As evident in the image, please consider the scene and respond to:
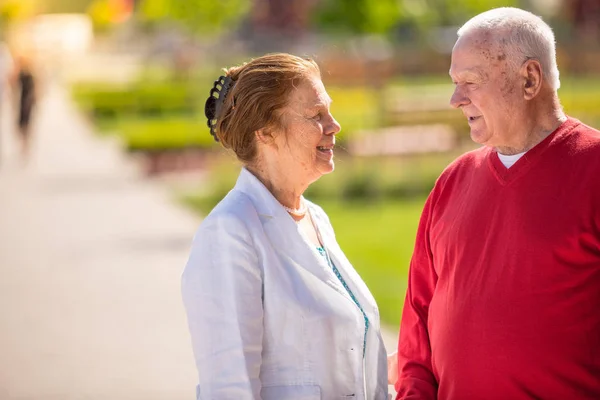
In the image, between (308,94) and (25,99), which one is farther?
(25,99)

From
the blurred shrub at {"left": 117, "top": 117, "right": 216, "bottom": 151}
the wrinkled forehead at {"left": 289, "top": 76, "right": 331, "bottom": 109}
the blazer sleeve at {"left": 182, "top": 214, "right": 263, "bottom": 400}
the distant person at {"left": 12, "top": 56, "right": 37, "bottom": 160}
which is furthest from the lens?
the distant person at {"left": 12, "top": 56, "right": 37, "bottom": 160}

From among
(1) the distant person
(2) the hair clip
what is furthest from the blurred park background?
(1) the distant person

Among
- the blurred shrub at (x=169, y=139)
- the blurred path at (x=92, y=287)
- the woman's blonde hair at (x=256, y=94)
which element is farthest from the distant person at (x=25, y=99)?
the woman's blonde hair at (x=256, y=94)

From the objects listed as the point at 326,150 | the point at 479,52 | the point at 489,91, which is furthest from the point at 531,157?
the point at 326,150

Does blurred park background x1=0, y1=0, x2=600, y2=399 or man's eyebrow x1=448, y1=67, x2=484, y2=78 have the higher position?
man's eyebrow x1=448, y1=67, x2=484, y2=78

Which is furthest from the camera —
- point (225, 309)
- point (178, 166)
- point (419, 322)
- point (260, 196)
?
point (178, 166)

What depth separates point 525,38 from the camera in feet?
9.89

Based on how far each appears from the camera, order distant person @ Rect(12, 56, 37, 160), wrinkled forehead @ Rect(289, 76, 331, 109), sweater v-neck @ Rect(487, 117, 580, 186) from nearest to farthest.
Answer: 1. sweater v-neck @ Rect(487, 117, 580, 186)
2. wrinkled forehead @ Rect(289, 76, 331, 109)
3. distant person @ Rect(12, 56, 37, 160)

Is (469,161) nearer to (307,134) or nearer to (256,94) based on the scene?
(307,134)

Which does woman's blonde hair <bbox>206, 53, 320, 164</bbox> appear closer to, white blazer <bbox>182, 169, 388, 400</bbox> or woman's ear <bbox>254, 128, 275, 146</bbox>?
woman's ear <bbox>254, 128, 275, 146</bbox>

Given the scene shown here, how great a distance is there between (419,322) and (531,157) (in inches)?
24.1

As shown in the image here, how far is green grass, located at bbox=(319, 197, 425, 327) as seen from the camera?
8.95 m

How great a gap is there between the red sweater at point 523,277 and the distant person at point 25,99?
1758 centimetres

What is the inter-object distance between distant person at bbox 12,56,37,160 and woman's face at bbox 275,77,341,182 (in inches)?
684
